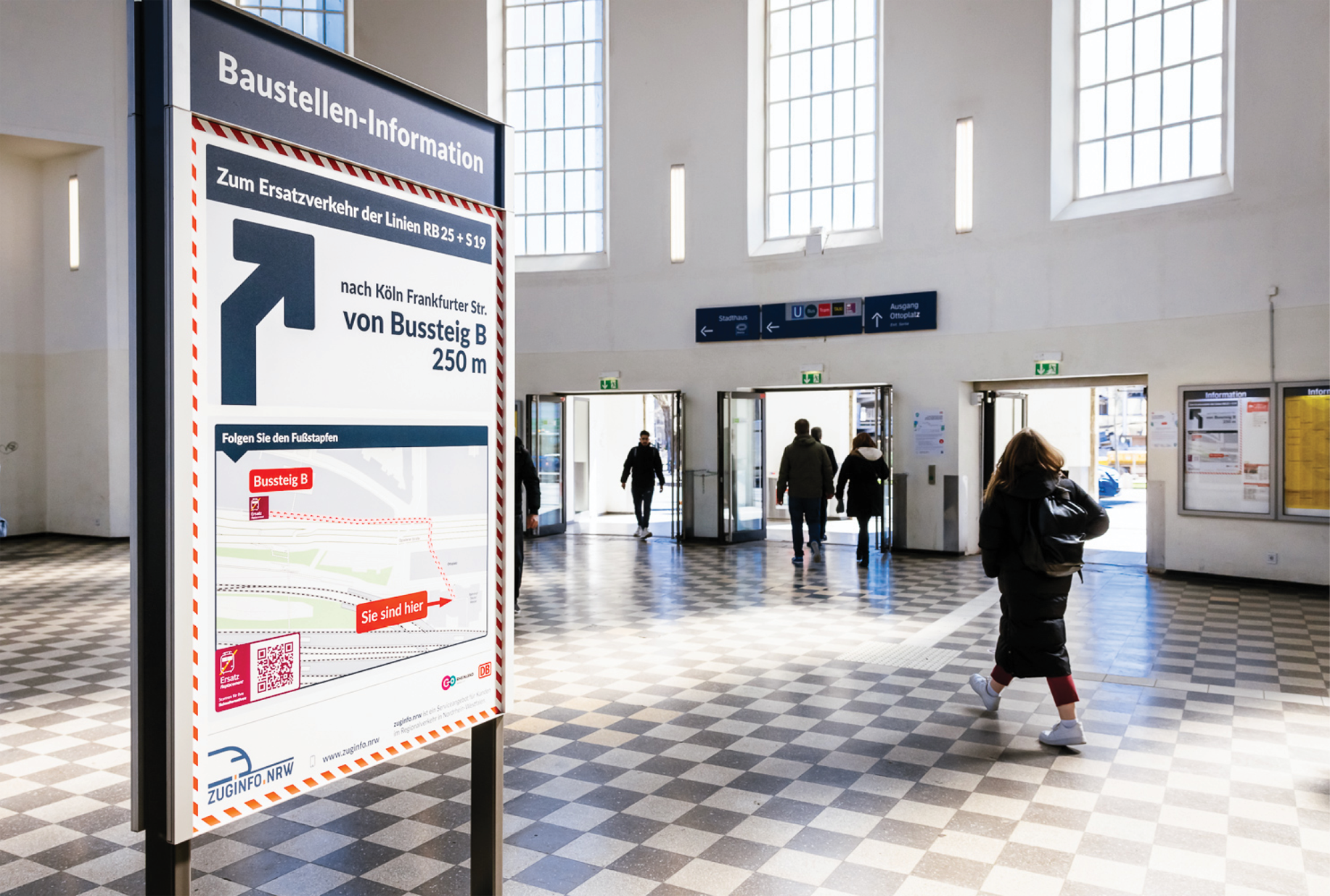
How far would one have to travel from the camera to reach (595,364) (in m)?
14.7

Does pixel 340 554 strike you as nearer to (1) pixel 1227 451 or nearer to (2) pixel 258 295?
(2) pixel 258 295

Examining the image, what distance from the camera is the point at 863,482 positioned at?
38.8 feet

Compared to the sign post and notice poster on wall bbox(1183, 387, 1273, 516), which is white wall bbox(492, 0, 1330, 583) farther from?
the sign post

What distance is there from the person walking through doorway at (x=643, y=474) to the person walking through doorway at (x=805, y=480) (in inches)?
130

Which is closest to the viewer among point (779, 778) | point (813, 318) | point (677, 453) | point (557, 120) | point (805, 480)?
point (779, 778)

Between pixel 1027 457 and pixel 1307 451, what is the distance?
6854 mm

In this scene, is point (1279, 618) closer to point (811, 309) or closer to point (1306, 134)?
point (1306, 134)

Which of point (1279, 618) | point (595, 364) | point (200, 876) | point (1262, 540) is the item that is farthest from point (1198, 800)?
point (595, 364)

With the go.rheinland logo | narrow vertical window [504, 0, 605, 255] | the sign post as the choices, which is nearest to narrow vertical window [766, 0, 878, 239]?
narrow vertical window [504, 0, 605, 255]

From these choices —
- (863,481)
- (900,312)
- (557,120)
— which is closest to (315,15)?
(557,120)

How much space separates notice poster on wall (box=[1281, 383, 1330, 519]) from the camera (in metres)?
9.66

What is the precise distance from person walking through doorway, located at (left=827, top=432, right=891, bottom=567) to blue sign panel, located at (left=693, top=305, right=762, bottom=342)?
2605mm

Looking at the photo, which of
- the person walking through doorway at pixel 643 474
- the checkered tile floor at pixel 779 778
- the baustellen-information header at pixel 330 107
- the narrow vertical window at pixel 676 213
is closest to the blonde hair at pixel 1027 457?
the checkered tile floor at pixel 779 778

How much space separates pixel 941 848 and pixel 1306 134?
932cm
